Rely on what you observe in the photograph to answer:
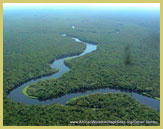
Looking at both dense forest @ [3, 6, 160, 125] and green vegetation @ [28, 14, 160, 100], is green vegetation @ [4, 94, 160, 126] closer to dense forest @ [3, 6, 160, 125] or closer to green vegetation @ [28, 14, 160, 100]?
dense forest @ [3, 6, 160, 125]

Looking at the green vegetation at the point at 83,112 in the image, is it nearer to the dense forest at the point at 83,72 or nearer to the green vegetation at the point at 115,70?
the dense forest at the point at 83,72

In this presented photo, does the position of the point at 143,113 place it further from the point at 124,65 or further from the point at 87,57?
the point at 87,57

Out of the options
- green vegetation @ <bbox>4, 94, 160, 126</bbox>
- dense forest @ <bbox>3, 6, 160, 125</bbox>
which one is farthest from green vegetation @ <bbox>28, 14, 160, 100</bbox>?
green vegetation @ <bbox>4, 94, 160, 126</bbox>

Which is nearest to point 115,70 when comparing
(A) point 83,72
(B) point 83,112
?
(A) point 83,72

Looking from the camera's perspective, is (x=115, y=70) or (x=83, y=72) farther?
(x=115, y=70)

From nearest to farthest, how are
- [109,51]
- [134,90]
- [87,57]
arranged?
[134,90], [87,57], [109,51]

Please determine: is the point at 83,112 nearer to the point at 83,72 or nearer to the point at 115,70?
the point at 83,72

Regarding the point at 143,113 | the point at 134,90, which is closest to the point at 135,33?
the point at 134,90

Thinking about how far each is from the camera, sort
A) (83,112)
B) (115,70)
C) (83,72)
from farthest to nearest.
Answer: (115,70) → (83,72) → (83,112)
